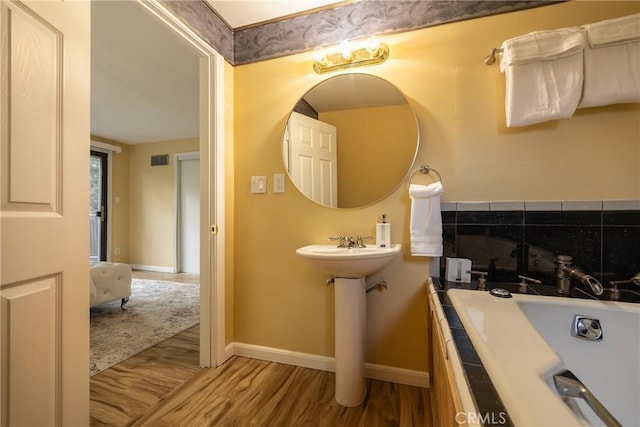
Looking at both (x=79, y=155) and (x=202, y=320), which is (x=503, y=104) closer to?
(x=79, y=155)

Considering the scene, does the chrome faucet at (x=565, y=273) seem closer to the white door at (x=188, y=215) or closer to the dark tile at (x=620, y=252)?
the dark tile at (x=620, y=252)

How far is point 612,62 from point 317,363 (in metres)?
2.09

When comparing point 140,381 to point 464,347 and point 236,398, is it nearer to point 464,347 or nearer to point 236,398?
point 236,398

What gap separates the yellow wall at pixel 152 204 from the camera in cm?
433

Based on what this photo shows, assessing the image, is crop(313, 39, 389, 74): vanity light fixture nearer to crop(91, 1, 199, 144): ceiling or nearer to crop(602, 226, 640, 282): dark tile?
crop(91, 1, 199, 144): ceiling

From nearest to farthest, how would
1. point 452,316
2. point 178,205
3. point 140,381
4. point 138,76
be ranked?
1. point 452,316
2. point 140,381
3. point 138,76
4. point 178,205

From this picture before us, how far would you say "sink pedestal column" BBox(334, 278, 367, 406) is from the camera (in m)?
1.30

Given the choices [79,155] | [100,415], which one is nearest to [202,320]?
[100,415]

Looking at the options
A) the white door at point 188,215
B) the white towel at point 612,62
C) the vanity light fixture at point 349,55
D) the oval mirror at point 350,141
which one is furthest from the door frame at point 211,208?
the white door at point 188,215

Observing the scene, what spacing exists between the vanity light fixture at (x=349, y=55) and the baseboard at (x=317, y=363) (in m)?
1.77

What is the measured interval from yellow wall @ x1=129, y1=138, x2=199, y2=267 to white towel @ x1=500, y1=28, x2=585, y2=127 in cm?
419

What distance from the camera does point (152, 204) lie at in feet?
14.6

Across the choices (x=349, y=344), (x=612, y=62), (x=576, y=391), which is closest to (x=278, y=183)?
(x=349, y=344)

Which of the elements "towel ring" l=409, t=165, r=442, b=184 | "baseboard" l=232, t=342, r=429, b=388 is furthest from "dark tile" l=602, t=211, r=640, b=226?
"baseboard" l=232, t=342, r=429, b=388
